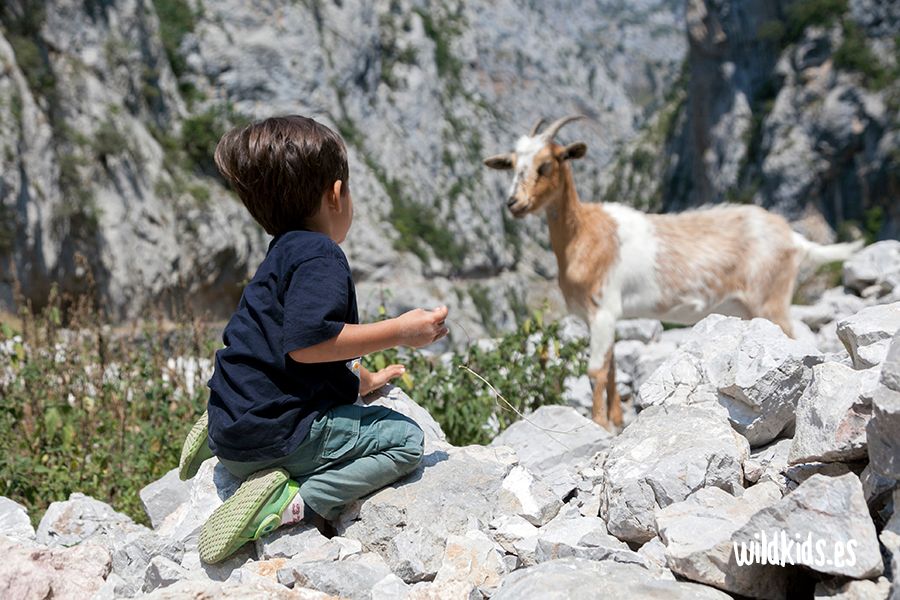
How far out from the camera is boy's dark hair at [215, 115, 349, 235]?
96.6 inches

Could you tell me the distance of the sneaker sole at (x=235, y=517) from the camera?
2.35 meters

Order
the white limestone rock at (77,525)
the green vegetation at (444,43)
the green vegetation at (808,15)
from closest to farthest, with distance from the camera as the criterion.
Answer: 1. the white limestone rock at (77,525)
2. the green vegetation at (808,15)
3. the green vegetation at (444,43)

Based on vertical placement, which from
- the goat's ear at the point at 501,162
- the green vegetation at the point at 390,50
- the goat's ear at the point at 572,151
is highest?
the green vegetation at the point at 390,50

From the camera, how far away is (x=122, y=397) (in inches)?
169

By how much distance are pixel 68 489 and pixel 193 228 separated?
20.5 m

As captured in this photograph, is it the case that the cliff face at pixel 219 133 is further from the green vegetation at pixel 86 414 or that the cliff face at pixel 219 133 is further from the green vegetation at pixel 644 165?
the green vegetation at pixel 644 165

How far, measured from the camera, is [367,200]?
37.3 m

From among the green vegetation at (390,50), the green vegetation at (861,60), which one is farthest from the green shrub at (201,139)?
the green vegetation at (861,60)

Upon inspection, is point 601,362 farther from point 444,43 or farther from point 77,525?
point 444,43

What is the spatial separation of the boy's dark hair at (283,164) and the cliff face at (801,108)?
42623mm

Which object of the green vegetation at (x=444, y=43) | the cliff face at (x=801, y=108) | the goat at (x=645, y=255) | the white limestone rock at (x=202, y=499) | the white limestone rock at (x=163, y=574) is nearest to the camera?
the white limestone rock at (x=163, y=574)

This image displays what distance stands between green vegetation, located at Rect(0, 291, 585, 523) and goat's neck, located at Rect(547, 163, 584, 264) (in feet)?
2.42

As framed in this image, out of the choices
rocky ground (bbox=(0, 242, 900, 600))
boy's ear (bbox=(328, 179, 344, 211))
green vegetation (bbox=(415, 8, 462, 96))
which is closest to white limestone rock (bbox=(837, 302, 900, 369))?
rocky ground (bbox=(0, 242, 900, 600))

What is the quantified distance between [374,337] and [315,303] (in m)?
0.22
